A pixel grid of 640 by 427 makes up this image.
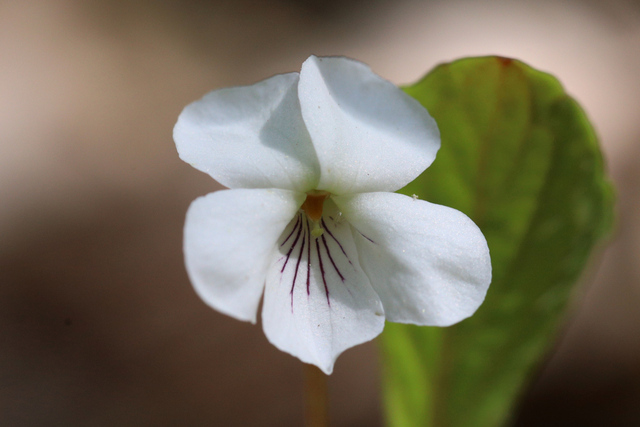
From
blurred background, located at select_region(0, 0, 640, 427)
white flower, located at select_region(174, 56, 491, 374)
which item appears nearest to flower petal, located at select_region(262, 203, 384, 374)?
white flower, located at select_region(174, 56, 491, 374)

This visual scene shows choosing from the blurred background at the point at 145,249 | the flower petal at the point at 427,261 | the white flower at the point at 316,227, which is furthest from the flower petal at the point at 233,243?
the blurred background at the point at 145,249

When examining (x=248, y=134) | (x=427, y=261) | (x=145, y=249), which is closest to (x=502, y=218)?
(x=427, y=261)

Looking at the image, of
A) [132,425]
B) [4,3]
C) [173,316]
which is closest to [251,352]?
[173,316]

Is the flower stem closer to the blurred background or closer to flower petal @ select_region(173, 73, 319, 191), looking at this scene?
flower petal @ select_region(173, 73, 319, 191)

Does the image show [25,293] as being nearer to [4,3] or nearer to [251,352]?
[251,352]

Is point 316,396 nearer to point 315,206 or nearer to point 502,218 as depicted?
point 315,206
